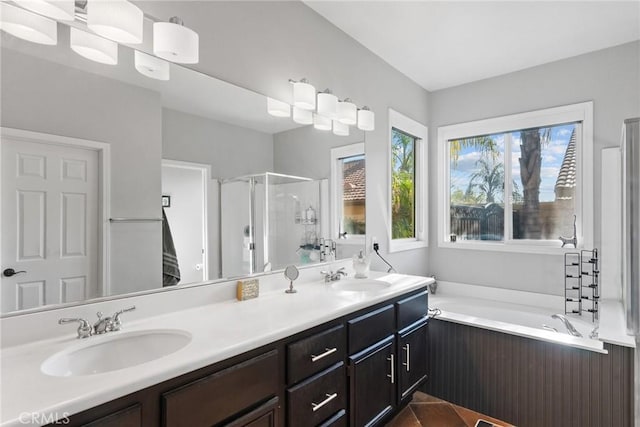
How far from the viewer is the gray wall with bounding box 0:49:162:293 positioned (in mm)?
1101

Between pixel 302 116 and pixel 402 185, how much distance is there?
1565mm

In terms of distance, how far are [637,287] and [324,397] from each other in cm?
179

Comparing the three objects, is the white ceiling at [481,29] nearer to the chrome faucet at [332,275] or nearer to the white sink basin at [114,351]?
the chrome faucet at [332,275]

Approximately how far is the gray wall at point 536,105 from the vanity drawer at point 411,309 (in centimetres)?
146

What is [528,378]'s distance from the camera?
2.12 metres

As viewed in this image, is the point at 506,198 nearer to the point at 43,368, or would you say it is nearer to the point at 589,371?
the point at 589,371

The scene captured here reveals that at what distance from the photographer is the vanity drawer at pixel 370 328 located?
160cm

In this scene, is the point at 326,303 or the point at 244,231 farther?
the point at 244,231

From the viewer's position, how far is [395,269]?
303 centimetres

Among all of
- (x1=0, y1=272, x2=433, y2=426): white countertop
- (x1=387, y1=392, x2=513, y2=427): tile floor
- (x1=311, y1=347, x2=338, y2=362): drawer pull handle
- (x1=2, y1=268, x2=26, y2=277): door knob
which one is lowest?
(x1=387, y1=392, x2=513, y2=427): tile floor

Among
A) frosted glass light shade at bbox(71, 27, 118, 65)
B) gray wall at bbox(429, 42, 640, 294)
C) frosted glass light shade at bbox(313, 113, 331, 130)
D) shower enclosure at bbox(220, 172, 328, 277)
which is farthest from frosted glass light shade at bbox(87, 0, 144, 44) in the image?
gray wall at bbox(429, 42, 640, 294)

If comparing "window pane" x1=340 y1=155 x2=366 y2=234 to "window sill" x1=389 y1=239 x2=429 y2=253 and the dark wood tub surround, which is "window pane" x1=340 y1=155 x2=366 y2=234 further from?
the dark wood tub surround

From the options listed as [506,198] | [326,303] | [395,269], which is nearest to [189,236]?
[326,303]

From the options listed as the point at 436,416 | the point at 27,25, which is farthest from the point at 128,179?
the point at 436,416
